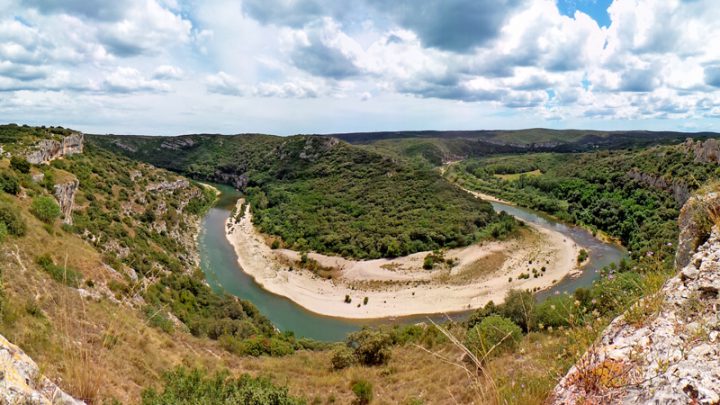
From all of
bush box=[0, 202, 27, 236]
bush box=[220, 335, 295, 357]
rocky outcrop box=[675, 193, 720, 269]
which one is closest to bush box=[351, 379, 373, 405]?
bush box=[220, 335, 295, 357]

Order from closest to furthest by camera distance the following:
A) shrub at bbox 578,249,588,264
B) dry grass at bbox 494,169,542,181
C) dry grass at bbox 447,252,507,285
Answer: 1. dry grass at bbox 447,252,507,285
2. shrub at bbox 578,249,588,264
3. dry grass at bbox 494,169,542,181

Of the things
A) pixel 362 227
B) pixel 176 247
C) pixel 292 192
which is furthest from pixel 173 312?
pixel 292 192

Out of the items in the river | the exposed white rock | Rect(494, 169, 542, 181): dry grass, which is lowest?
the river

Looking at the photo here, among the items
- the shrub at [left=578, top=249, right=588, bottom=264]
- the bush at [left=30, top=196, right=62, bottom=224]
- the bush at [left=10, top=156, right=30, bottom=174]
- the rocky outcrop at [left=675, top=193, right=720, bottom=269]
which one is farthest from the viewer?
the shrub at [left=578, top=249, right=588, bottom=264]

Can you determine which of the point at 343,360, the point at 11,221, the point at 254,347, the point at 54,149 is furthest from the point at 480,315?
the point at 54,149

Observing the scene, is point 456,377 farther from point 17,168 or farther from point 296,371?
point 17,168

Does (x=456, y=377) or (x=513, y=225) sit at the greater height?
(x=456, y=377)

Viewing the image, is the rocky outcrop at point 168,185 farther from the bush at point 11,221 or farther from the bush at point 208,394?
the bush at point 208,394

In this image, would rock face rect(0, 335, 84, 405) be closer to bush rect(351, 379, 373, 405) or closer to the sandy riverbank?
bush rect(351, 379, 373, 405)
